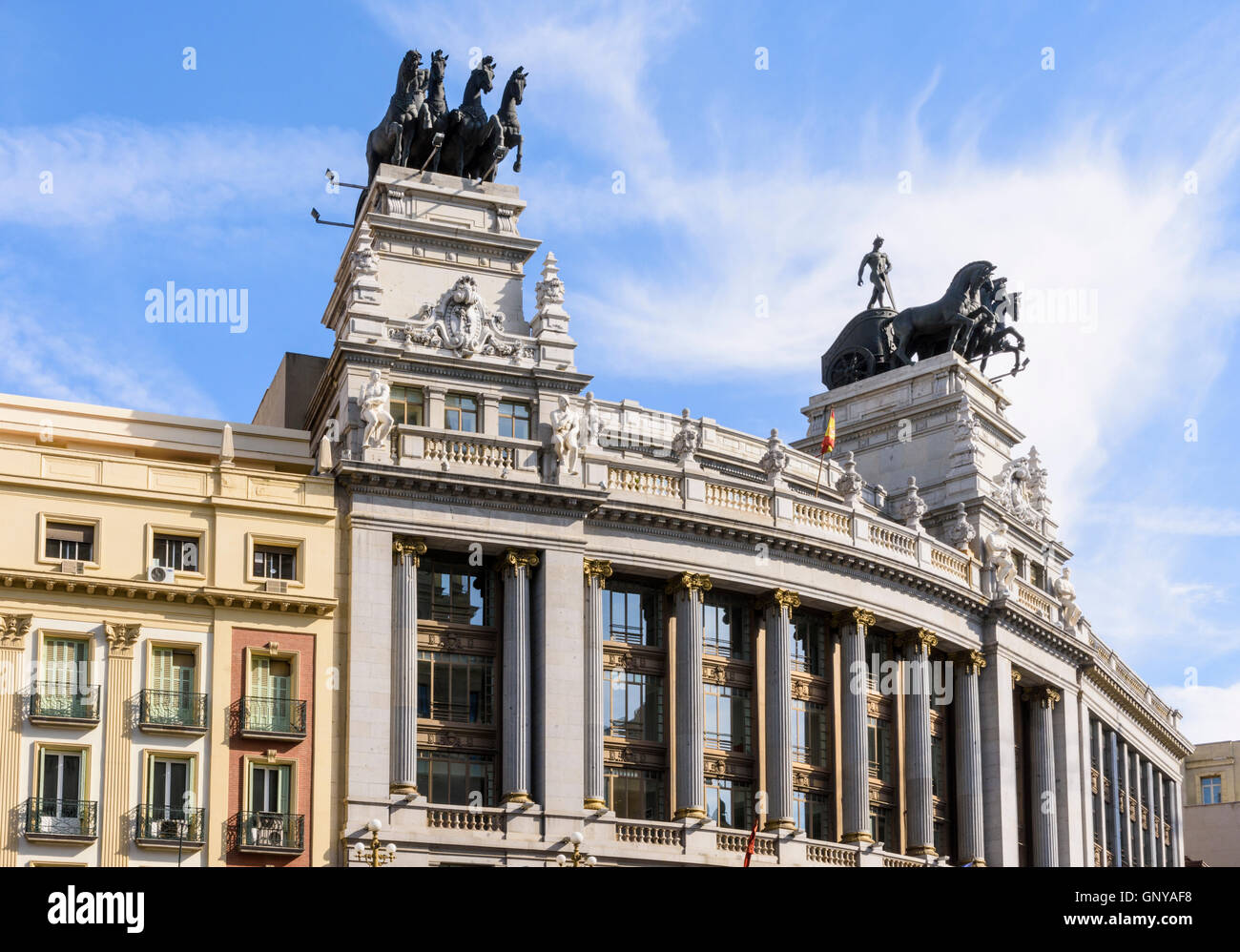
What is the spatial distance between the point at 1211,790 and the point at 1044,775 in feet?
189

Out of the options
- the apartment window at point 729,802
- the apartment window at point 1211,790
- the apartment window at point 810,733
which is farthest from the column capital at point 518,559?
the apartment window at point 1211,790

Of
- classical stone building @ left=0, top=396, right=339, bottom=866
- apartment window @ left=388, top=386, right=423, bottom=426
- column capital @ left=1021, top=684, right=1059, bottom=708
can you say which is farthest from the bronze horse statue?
classical stone building @ left=0, top=396, right=339, bottom=866

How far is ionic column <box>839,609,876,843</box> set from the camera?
89.8 meters

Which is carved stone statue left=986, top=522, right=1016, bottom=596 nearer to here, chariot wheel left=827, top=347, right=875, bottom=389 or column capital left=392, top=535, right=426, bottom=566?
chariot wheel left=827, top=347, right=875, bottom=389

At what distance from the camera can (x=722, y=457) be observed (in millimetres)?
97000

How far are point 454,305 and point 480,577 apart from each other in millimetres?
11076

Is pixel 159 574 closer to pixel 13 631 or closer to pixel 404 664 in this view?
pixel 13 631

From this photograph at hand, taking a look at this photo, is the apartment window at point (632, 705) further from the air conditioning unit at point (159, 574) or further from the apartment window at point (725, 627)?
the air conditioning unit at point (159, 574)

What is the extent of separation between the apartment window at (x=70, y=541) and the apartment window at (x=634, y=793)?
70.6 ft

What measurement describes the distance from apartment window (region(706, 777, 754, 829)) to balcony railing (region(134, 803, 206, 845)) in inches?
850

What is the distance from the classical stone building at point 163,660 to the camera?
7288 cm

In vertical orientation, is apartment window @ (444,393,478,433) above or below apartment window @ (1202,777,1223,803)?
above

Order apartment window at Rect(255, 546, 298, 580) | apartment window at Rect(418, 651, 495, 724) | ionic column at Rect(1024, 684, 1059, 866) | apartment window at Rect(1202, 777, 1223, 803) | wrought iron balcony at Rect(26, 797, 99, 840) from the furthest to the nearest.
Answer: apartment window at Rect(1202, 777, 1223, 803)
ionic column at Rect(1024, 684, 1059, 866)
apartment window at Rect(418, 651, 495, 724)
apartment window at Rect(255, 546, 298, 580)
wrought iron balcony at Rect(26, 797, 99, 840)
